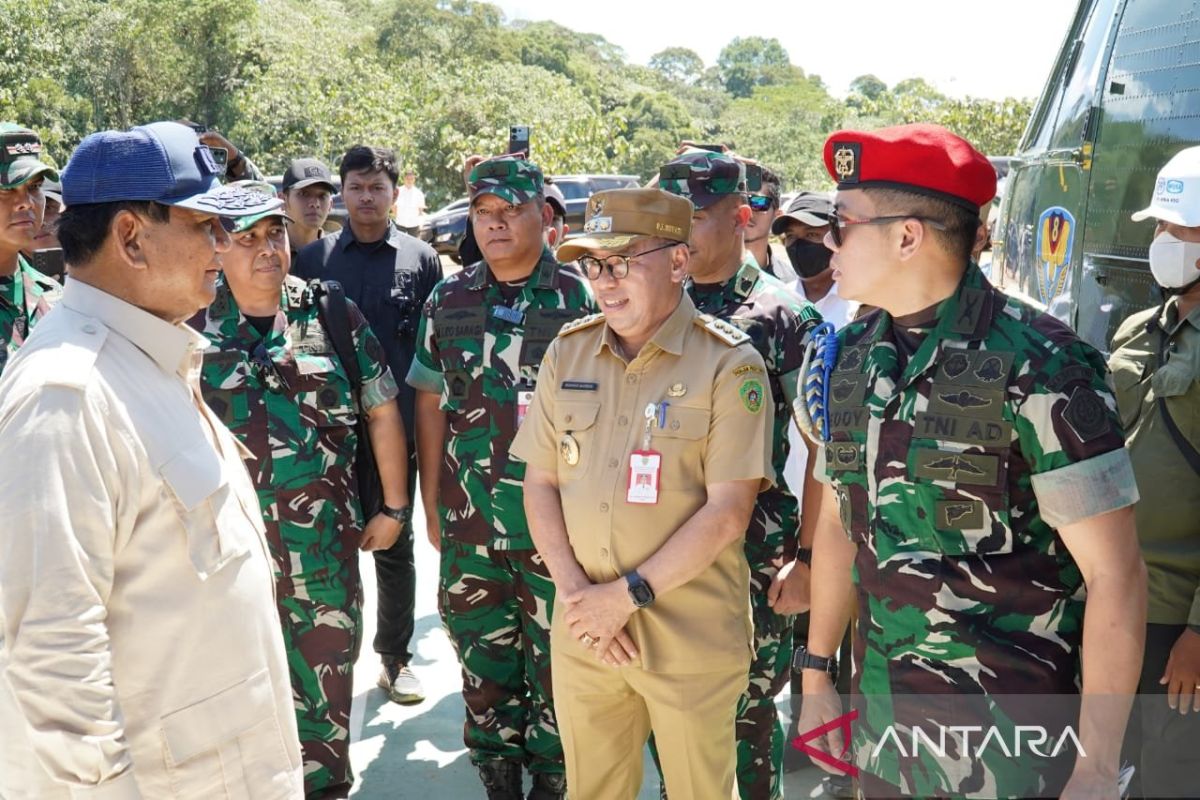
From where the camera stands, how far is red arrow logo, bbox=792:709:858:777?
251cm

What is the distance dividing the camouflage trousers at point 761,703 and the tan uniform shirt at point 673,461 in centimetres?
46

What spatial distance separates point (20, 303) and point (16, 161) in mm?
503

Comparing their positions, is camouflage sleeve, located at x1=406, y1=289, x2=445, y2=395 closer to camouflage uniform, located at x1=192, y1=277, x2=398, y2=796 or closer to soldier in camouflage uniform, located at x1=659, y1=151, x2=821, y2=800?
camouflage uniform, located at x1=192, y1=277, x2=398, y2=796

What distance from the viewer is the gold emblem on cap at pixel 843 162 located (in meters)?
2.27

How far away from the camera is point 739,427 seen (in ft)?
9.38

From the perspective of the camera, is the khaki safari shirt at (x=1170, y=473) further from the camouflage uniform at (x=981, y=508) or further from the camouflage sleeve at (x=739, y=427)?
the camouflage sleeve at (x=739, y=427)

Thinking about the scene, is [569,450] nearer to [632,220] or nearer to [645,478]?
[645,478]

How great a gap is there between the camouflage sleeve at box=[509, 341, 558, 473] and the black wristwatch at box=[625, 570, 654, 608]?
0.44 m

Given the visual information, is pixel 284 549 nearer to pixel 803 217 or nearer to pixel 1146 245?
pixel 803 217

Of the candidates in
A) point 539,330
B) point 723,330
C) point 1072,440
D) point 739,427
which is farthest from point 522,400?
point 1072,440

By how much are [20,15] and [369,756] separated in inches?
1504

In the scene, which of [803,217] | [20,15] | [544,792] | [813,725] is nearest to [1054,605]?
[813,725]

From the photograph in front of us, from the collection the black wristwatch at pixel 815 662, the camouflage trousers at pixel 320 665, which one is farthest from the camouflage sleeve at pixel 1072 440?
Answer: the camouflage trousers at pixel 320 665

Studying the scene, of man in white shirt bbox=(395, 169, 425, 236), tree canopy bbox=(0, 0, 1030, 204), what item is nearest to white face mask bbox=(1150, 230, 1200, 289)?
man in white shirt bbox=(395, 169, 425, 236)
